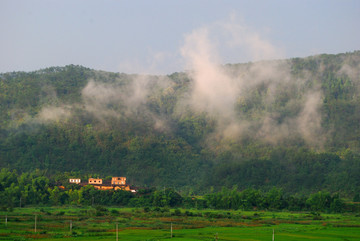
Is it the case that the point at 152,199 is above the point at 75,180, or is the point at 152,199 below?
below

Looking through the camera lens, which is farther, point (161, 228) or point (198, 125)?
point (198, 125)

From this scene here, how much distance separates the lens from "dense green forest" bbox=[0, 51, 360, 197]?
120500mm

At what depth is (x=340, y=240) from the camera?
140ft

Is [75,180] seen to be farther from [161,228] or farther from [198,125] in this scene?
[198,125]

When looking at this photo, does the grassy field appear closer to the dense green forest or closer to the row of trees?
the row of trees

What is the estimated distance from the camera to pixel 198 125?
161m

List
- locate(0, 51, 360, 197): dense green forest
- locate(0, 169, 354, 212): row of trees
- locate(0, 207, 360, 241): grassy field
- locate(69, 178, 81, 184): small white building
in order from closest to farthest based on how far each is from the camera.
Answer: locate(0, 207, 360, 241): grassy field < locate(0, 169, 354, 212): row of trees < locate(69, 178, 81, 184): small white building < locate(0, 51, 360, 197): dense green forest

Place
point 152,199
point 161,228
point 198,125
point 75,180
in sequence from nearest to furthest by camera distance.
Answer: point 161,228 → point 152,199 → point 75,180 → point 198,125

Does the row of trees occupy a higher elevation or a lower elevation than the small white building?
lower

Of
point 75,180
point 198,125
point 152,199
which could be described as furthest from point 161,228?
point 198,125

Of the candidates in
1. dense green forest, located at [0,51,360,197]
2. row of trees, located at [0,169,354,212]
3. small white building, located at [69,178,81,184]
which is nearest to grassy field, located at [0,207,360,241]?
row of trees, located at [0,169,354,212]

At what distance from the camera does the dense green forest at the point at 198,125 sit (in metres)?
120

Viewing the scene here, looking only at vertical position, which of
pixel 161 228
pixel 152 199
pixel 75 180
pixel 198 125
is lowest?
pixel 161 228

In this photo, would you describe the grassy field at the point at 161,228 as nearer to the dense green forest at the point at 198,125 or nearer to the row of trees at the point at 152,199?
the row of trees at the point at 152,199
